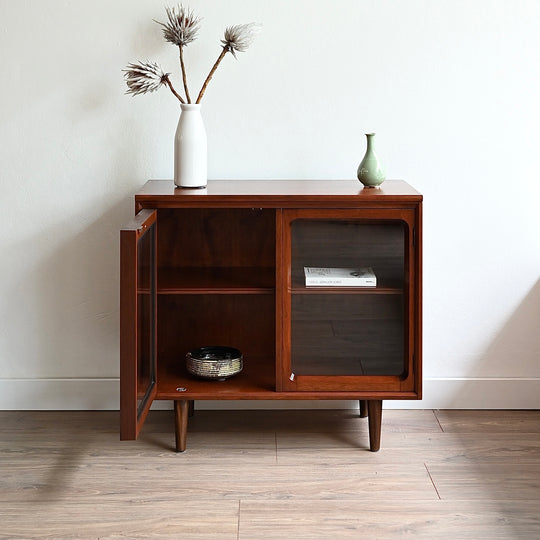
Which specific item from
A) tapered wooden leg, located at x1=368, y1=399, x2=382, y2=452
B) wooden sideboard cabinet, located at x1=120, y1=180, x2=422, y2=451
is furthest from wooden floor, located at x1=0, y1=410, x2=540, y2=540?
wooden sideboard cabinet, located at x1=120, y1=180, x2=422, y2=451

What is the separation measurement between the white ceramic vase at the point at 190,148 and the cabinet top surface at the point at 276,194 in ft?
0.12

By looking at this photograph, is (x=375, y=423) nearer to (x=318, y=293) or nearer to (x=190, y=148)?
(x=318, y=293)

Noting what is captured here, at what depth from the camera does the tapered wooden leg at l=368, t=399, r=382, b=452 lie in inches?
87.8

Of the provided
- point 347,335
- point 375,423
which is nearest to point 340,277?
point 347,335

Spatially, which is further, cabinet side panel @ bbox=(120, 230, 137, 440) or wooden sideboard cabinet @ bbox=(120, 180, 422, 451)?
wooden sideboard cabinet @ bbox=(120, 180, 422, 451)

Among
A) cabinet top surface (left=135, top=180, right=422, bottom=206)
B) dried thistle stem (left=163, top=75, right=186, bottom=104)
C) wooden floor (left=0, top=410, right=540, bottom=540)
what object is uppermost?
dried thistle stem (left=163, top=75, right=186, bottom=104)

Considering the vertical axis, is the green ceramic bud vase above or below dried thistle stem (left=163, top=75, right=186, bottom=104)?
below

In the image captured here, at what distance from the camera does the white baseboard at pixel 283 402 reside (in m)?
2.54

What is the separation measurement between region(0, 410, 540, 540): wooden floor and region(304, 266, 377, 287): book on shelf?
461 mm

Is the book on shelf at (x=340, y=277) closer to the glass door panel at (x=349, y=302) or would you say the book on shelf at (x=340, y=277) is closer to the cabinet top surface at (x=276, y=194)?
the glass door panel at (x=349, y=302)

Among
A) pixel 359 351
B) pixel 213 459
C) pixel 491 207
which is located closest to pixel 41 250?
pixel 213 459

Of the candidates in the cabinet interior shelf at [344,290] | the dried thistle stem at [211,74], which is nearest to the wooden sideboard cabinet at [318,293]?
the cabinet interior shelf at [344,290]

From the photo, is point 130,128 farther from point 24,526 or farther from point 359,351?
point 24,526

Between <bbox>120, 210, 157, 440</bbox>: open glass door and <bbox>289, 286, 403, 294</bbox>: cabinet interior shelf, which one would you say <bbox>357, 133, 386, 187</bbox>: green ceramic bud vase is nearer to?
<bbox>289, 286, 403, 294</bbox>: cabinet interior shelf
